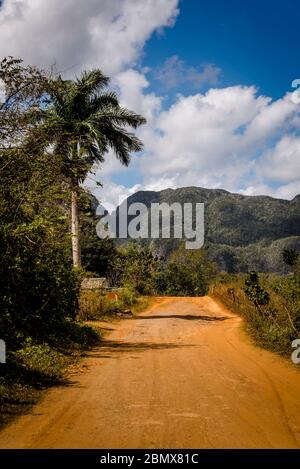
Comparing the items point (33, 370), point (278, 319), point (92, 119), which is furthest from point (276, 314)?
point (92, 119)

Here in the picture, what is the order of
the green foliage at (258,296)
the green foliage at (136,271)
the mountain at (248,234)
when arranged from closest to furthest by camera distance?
the green foliage at (258,296) → the green foliage at (136,271) → the mountain at (248,234)

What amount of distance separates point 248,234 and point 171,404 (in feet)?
560

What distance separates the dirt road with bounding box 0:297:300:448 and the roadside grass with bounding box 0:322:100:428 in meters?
0.27

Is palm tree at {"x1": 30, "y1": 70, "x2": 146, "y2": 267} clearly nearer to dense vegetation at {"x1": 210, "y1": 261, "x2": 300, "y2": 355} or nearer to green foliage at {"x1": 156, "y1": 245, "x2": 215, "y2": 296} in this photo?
dense vegetation at {"x1": 210, "y1": 261, "x2": 300, "y2": 355}

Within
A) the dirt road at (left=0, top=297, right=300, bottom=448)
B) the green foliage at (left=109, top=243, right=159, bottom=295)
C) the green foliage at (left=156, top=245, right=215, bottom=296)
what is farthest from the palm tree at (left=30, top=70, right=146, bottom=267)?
the green foliage at (left=156, top=245, right=215, bottom=296)

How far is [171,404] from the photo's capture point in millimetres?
6793

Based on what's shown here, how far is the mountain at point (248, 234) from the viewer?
13125 cm

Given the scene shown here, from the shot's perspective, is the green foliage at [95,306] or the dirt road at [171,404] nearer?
the dirt road at [171,404]

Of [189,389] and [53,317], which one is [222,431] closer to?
[189,389]

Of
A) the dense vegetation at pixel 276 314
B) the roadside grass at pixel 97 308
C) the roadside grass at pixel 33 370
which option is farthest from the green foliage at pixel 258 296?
the roadside grass at pixel 97 308

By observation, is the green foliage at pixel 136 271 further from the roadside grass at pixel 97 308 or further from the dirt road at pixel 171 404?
the dirt road at pixel 171 404

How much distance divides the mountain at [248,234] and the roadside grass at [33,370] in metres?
107

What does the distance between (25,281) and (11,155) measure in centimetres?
297
